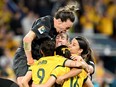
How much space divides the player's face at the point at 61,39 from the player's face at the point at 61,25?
0.07 m

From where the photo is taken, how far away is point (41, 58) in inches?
310

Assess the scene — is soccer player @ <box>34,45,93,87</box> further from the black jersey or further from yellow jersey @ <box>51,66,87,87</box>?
the black jersey

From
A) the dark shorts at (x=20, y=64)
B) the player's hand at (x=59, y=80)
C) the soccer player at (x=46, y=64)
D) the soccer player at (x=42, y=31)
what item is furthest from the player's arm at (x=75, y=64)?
the dark shorts at (x=20, y=64)

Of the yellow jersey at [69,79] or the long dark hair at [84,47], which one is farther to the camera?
the long dark hair at [84,47]

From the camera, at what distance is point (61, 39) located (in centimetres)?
818

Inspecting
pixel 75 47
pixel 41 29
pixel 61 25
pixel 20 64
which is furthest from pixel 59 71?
pixel 20 64

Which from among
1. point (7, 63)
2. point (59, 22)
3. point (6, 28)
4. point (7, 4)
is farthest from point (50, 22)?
point (7, 4)

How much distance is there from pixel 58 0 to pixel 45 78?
429 inches

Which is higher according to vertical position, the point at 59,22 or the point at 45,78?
the point at 59,22

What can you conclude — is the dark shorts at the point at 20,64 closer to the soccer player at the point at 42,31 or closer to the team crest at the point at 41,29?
the soccer player at the point at 42,31

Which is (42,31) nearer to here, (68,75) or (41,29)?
(41,29)

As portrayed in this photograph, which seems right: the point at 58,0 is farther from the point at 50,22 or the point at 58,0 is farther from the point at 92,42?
the point at 50,22

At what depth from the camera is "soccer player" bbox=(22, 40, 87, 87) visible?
25.1 ft

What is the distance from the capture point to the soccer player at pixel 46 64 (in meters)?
7.67
